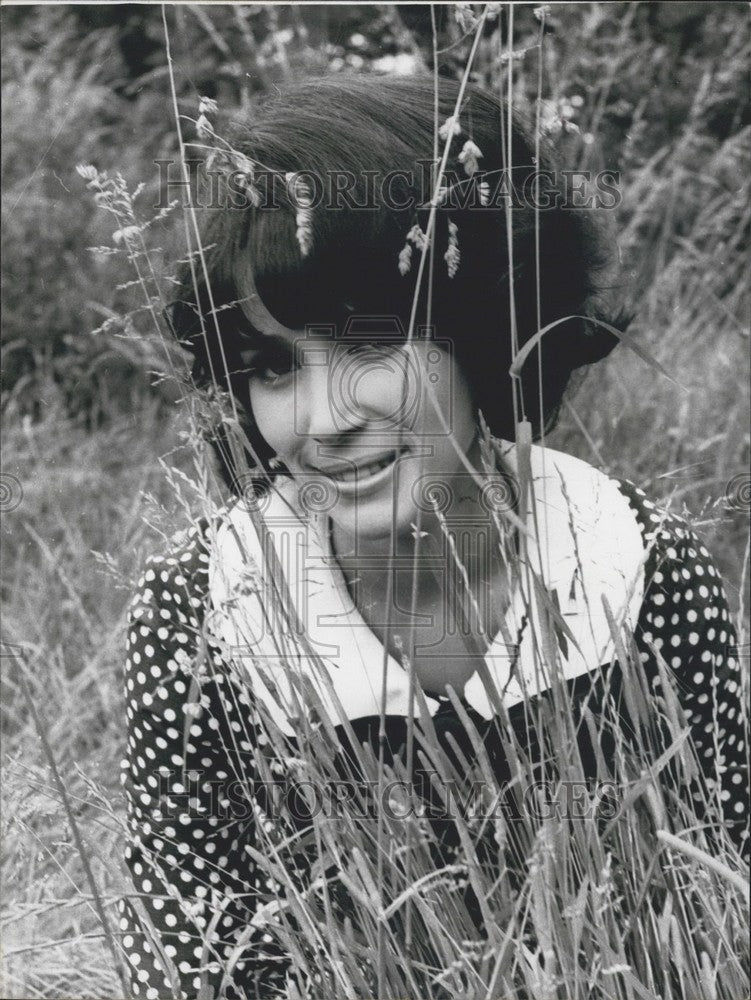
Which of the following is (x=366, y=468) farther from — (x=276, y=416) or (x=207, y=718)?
(x=207, y=718)

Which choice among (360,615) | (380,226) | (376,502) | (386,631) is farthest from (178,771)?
(380,226)

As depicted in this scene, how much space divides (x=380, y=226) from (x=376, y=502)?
0.90ft

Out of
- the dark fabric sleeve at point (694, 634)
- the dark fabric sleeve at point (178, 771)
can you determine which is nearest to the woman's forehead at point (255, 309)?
the dark fabric sleeve at point (178, 771)

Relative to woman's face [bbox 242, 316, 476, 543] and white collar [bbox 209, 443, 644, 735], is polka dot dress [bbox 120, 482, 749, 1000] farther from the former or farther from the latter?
woman's face [bbox 242, 316, 476, 543]

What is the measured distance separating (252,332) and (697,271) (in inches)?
75.3

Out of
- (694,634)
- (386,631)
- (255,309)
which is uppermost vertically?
(255,309)

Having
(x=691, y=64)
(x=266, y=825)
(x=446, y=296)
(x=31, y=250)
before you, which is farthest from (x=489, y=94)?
(x=691, y=64)

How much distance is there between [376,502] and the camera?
113 centimetres

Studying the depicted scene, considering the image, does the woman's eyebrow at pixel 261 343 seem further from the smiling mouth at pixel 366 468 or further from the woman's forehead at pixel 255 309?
the smiling mouth at pixel 366 468

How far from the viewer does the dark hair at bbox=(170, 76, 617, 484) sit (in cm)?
110

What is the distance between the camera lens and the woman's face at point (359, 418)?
109 centimetres

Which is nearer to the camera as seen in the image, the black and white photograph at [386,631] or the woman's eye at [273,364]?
the black and white photograph at [386,631]

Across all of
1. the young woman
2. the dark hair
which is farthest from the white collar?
the dark hair

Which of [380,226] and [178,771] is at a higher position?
[380,226]
